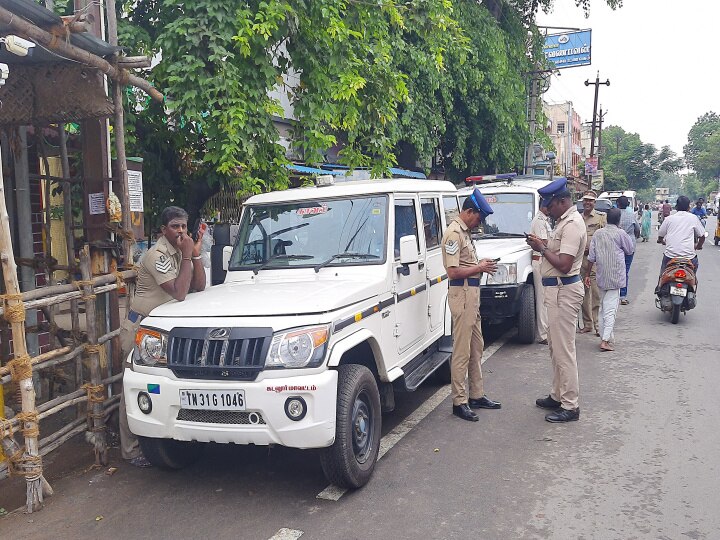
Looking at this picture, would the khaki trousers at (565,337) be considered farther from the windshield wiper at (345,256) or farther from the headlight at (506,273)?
the headlight at (506,273)

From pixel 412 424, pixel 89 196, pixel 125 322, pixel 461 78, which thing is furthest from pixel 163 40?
pixel 461 78

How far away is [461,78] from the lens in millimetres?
14820

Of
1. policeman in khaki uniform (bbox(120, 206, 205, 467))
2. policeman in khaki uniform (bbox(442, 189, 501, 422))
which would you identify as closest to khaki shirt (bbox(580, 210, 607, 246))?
policeman in khaki uniform (bbox(442, 189, 501, 422))

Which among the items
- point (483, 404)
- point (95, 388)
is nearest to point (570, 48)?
point (483, 404)

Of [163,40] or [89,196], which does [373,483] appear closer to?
[89,196]

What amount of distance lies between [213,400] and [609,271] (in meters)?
5.86

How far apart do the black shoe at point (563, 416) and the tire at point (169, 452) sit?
2.92 m

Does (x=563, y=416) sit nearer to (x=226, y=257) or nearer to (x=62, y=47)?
(x=226, y=257)

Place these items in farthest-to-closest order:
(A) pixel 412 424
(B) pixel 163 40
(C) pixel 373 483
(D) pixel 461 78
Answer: (D) pixel 461 78
(B) pixel 163 40
(A) pixel 412 424
(C) pixel 373 483

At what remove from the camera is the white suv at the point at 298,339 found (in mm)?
3781

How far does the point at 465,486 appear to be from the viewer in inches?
167

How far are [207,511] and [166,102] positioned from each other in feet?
14.7

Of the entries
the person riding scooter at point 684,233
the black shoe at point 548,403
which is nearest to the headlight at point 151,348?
the black shoe at point 548,403

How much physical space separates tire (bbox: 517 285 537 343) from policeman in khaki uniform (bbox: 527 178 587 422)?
2.53 meters
